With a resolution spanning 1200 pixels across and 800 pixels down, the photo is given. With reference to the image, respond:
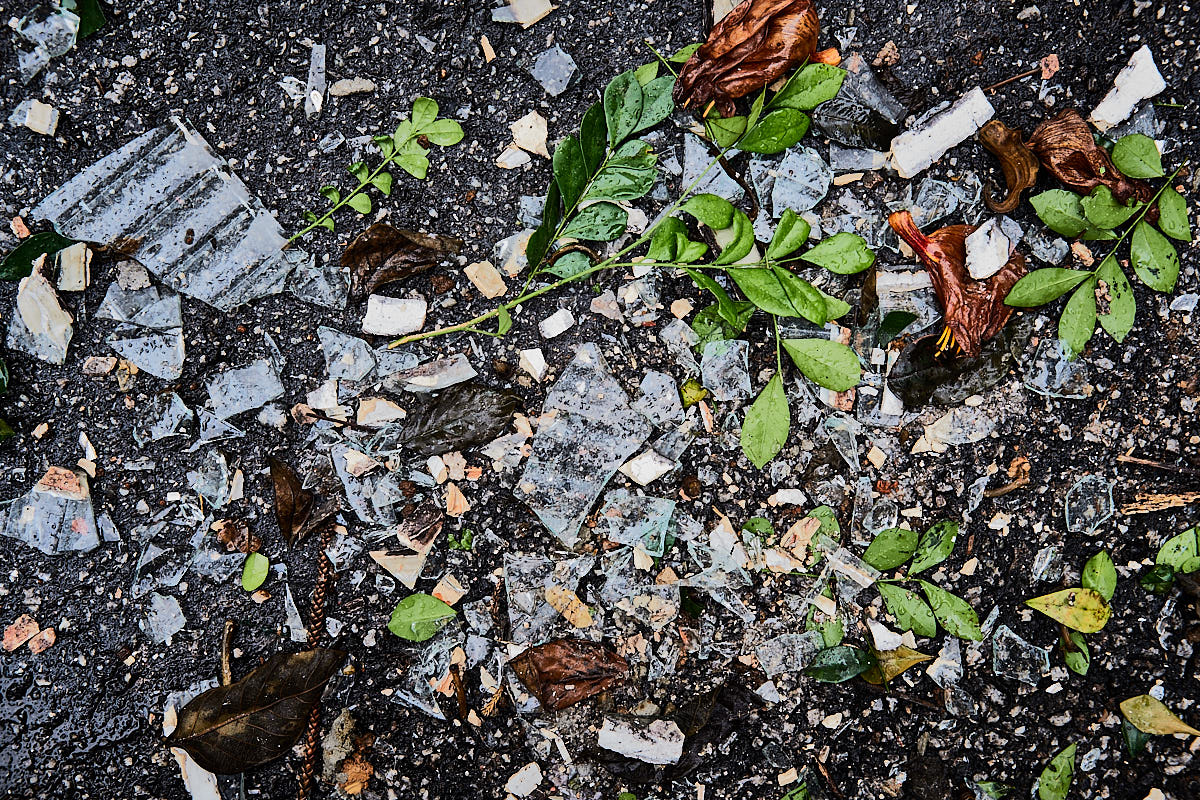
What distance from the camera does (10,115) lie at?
1.20 meters

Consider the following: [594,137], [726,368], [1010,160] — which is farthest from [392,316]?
[1010,160]

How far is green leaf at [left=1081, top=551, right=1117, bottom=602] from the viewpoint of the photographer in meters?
1.23

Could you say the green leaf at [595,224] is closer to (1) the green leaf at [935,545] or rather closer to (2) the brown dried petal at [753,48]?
(2) the brown dried petal at [753,48]

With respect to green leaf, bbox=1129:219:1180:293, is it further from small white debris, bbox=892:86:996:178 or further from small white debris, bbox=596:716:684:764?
small white debris, bbox=596:716:684:764

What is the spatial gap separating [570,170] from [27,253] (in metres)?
0.92

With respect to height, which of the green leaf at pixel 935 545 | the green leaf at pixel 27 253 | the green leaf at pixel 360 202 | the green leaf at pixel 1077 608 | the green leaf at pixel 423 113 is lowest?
the green leaf at pixel 1077 608

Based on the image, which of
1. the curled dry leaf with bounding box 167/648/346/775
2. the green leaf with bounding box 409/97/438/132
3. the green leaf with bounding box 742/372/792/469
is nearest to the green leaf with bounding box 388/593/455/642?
the curled dry leaf with bounding box 167/648/346/775

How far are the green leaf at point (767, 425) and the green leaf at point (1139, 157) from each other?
2.23ft

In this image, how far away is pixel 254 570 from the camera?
4.03ft

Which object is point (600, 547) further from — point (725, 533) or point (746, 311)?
point (746, 311)

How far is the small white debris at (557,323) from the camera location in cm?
123

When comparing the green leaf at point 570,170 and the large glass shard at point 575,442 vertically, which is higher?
the green leaf at point 570,170

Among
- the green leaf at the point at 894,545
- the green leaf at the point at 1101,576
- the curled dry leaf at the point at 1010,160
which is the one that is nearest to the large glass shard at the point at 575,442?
the green leaf at the point at 894,545

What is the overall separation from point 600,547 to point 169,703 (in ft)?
2.58
